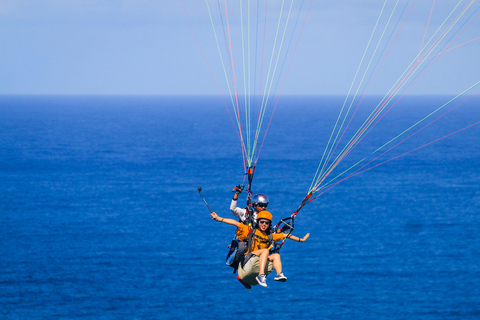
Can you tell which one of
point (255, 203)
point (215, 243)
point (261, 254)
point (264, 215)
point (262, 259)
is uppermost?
point (255, 203)

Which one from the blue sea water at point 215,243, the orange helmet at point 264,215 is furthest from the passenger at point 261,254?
the blue sea water at point 215,243

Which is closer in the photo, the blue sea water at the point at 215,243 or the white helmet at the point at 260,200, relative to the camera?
→ the white helmet at the point at 260,200

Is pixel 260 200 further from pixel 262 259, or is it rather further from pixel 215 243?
pixel 215 243

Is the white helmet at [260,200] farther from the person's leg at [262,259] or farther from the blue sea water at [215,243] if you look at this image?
the blue sea water at [215,243]

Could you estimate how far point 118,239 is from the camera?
85.5 metres

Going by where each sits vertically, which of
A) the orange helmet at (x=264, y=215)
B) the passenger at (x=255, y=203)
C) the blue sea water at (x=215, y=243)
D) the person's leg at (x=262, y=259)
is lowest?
the blue sea water at (x=215, y=243)

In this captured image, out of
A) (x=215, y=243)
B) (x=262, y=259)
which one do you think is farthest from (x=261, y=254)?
(x=215, y=243)

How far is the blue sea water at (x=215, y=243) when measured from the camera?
68125 mm

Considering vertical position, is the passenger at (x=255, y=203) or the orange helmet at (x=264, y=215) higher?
the passenger at (x=255, y=203)

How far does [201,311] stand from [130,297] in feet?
32.8

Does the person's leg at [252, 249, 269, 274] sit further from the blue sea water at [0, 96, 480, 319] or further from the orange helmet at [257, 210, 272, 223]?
the blue sea water at [0, 96, 480, 319]

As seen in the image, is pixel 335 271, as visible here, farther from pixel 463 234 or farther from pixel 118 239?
pixel 118 239

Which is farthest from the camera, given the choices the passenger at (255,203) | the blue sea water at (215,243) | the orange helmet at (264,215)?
the blue sea water at (215,243)

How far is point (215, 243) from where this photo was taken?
8356cm
